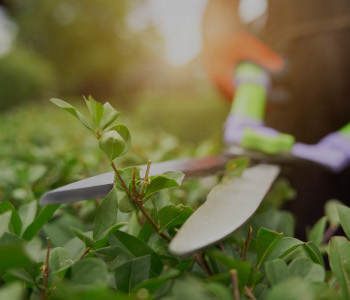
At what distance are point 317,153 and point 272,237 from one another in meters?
0.85

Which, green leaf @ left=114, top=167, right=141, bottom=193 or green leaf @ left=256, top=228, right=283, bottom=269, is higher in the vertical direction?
green leaf @ left=114, top=167, right=141, bottom=193

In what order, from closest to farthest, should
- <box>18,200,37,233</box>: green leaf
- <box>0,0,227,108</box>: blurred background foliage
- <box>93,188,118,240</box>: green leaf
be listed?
<box>93,188,118,240</box>: green leaf
<box>18,200,37,233</box>: green leaf
<box>0,0,227,108</box>: blurred background foliage

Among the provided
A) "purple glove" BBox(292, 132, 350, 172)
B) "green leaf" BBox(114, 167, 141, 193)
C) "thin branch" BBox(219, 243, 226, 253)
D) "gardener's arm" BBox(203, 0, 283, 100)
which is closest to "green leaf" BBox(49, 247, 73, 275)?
"green leaf" BBox(114, 167, 141, 193)

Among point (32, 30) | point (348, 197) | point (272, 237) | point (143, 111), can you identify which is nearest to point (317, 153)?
point (348, 197)

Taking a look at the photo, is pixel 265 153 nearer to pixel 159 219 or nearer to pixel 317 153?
pixel 317 153

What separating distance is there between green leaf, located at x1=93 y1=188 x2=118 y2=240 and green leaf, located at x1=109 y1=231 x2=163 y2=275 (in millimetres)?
16

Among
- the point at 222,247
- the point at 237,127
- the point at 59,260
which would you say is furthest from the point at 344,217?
the point at 237,127

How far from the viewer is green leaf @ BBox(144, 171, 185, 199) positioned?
59 cm

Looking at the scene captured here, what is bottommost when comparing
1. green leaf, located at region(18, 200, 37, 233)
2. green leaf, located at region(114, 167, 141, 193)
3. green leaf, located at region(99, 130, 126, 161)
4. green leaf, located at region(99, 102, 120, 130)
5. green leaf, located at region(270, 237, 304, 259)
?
green leaf, located at region(18, 200, 37, 233)

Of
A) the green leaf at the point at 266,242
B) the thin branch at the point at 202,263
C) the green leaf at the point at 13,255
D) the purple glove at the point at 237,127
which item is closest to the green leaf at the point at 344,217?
the green leaf at the point at 266,242

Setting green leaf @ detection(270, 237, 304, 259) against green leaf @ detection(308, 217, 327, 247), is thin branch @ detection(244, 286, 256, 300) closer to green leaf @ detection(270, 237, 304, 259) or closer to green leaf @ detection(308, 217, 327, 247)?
green leaf @ detection(270, 237, 304, 259)

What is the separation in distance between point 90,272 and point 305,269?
27 centimetres

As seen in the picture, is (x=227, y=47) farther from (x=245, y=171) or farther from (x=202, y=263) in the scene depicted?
(x=202, y=263)

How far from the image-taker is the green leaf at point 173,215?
1.97 ft
